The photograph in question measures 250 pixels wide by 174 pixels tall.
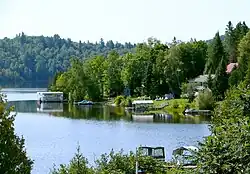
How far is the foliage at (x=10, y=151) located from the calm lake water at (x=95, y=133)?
659 inches

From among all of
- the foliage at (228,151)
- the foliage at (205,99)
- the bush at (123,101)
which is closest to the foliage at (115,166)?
the foliage at (228,151)

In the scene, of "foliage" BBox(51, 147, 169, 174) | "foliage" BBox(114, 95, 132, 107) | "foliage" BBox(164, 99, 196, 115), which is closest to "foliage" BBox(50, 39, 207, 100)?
"foliage" BBox(114, 95, 132, 107)

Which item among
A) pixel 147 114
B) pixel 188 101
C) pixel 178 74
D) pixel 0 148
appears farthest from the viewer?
pixel 178 74

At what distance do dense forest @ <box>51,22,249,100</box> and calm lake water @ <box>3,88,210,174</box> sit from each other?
1491cm

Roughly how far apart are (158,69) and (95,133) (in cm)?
3843

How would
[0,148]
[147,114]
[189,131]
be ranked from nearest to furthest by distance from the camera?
[0,148], [189,131], [147,114]

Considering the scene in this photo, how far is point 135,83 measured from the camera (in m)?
94.6

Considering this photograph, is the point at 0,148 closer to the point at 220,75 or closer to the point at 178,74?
the point at 220,75

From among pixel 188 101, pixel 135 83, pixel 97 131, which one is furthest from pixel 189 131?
pixel 135 83

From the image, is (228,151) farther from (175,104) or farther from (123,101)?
(123,101)

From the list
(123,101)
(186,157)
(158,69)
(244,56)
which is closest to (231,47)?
(158,69)

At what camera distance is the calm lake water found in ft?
131

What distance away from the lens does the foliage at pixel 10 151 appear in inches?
573

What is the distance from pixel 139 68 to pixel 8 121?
80.7 metres
